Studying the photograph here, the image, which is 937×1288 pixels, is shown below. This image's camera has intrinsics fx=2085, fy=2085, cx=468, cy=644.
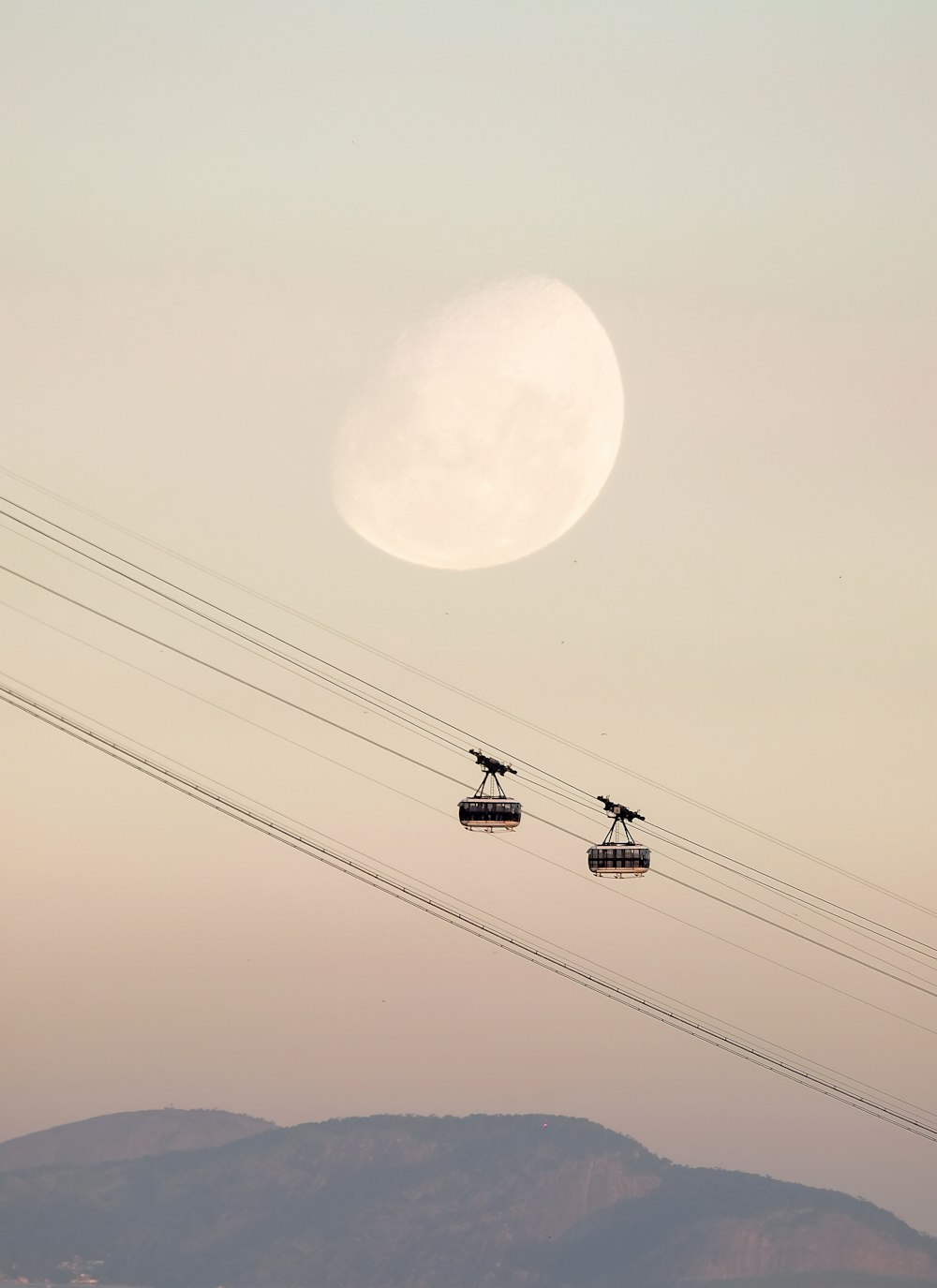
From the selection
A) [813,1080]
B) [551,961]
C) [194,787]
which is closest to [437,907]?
[551,961]

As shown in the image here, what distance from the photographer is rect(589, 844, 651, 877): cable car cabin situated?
11350 cm

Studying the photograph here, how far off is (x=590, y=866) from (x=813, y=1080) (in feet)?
53.6

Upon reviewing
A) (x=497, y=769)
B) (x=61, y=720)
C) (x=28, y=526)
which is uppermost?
(x=497, y=769)

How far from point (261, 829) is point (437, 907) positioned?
8906 mm

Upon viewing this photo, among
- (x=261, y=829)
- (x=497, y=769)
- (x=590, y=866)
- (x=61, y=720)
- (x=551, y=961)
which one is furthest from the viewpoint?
→ (x=590, y=866)

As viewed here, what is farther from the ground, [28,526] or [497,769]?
[497,769]

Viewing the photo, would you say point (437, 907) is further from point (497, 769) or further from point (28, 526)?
point (28, 526)

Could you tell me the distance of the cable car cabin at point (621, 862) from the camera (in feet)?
372

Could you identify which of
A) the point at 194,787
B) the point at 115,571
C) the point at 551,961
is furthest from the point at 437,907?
the point at 115,571

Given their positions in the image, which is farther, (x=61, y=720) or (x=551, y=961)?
(x=551, y=961)

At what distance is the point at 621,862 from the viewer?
113562 mm

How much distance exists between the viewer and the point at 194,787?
78.1m

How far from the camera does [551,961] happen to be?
3669 inches

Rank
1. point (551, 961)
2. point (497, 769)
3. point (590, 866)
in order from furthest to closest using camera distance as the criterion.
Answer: point (590, 866), point (497, 769), point (551, 961)
